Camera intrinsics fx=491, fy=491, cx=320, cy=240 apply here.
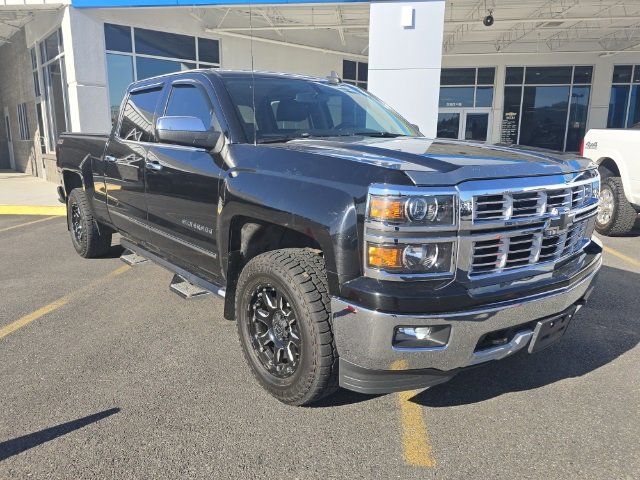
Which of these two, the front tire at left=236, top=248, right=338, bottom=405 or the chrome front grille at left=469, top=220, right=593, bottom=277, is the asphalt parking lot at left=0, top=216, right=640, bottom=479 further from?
the chrome front grille at left=469, top=220, right=593, bottom=277

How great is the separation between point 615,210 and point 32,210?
10833mm

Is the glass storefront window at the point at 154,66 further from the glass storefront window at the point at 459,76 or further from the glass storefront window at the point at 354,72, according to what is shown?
the glass storefront window at the point at 459,76

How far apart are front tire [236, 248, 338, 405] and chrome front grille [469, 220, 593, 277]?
801mm

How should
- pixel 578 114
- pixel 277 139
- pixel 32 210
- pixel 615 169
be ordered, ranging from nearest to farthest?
pixel 277 139, pixel 615 169, pixel 32 210, pixel 578 114

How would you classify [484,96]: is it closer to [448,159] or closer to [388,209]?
[448,159]

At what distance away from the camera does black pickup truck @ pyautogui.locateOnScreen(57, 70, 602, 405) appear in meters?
2.29

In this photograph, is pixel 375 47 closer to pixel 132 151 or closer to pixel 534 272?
pixel 132 151

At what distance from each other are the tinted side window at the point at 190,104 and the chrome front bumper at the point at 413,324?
6.22 ft

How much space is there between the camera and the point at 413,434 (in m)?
2.68

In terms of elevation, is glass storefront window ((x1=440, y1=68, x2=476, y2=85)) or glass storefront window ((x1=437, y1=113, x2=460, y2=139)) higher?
glass storefront window ((x1=440, y1=68, x2=476, y2=85))

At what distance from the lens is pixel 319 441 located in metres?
2.62

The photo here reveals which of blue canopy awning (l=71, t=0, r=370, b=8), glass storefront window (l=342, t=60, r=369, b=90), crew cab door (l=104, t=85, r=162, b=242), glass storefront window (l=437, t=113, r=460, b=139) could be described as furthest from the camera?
glass storefront window (l=437, t=113, r=460, b=139)

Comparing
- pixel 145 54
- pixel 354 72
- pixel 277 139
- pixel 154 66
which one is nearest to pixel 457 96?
pixel 354 72

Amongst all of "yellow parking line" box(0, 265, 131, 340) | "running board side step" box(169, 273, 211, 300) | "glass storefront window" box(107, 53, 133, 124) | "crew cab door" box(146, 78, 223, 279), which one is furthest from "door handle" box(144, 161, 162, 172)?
"glass storefront window" box(107, 53, 133, 124)
